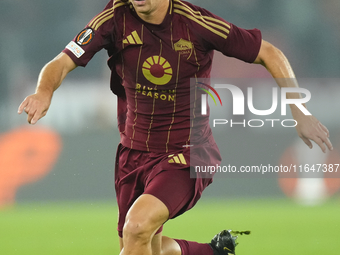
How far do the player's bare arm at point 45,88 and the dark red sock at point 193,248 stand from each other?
4.89ft

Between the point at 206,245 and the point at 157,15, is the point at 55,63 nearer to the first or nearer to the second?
the point at 157,15

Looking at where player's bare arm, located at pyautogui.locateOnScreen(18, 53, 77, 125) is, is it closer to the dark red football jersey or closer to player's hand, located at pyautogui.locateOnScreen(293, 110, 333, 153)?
the dark red football jersey

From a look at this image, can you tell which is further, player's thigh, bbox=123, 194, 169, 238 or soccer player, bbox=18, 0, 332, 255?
soccer player, bbox=18, 0, 332, 255

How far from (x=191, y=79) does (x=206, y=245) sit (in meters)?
1.35

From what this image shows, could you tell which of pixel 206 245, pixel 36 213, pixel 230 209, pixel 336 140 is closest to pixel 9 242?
pixel 36 213

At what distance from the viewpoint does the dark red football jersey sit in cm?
265

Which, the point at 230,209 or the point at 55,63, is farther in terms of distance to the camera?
the point at 230,209

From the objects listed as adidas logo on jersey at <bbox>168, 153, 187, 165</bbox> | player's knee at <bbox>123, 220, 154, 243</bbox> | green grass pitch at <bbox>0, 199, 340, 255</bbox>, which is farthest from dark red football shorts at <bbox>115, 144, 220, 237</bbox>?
green grass pitch at <bbox>0, 199, 340, 255</bbox>

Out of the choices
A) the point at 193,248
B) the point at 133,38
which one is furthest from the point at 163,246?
the point at 133,38

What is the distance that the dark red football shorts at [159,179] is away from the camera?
251 cm

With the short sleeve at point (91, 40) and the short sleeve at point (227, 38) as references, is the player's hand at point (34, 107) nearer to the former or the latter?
the short sleeve at point (91, 40)

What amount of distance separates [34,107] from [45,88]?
0.19m

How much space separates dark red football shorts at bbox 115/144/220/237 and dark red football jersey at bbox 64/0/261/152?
0.28 feet

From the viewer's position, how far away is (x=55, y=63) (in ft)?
8.32
